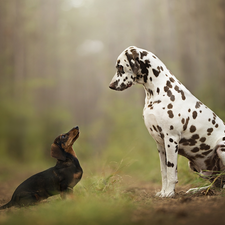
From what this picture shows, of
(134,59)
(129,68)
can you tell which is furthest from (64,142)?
(134,59)

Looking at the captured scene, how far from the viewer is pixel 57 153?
11.0 ft

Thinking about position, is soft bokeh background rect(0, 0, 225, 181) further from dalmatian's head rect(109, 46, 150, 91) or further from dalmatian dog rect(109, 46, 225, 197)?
dalmatian's head rect(109, 46, 150, 91)

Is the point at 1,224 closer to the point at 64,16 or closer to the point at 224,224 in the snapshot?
the point at 224,224

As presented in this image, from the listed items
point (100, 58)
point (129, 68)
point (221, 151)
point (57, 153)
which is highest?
point (100, 58)

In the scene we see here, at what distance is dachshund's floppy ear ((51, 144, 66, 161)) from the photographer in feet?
11.0

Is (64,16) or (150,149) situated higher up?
(64,16)

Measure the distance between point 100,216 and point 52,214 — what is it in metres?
0.40

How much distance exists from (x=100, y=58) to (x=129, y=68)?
1604 cm

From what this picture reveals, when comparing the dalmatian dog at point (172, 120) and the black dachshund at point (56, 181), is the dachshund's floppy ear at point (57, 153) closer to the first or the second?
the black dachshund at point (56, 181)

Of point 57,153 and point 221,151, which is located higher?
point 57,153

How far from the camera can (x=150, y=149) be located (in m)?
8.19

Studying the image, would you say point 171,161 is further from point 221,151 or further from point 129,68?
point 129,68

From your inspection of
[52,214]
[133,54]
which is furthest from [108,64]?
[52,214]

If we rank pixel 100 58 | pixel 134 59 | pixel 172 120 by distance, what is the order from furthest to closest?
pixel 100 58, pixel 134 59, pixel 172 120
